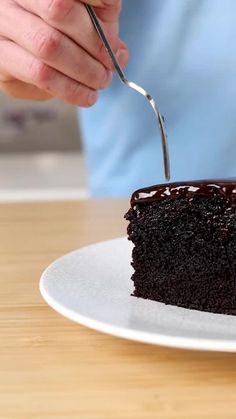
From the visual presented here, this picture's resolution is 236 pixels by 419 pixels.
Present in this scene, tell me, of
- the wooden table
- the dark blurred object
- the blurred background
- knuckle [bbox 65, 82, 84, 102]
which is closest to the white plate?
the wooden table

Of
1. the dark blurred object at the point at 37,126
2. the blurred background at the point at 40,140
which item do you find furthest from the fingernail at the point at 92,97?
the dark blurred object at the point at 37,126

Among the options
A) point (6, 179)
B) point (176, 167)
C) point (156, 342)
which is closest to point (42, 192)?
point (6, 179)

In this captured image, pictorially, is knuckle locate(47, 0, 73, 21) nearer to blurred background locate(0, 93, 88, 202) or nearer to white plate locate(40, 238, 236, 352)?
white plate locate(40, 238, 236, 352)

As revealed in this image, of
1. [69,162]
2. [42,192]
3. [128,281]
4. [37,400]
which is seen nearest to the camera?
[37,400]

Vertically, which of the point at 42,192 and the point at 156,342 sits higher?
the point at 156,342

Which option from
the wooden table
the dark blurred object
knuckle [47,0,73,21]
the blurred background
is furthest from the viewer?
the dark blurred object

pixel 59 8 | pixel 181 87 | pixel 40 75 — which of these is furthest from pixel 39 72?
pixel 181 87

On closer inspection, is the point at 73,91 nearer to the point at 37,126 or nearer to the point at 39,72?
the point at 39,72

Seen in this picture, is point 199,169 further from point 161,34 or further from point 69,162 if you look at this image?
point 69,162
